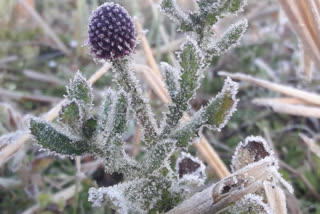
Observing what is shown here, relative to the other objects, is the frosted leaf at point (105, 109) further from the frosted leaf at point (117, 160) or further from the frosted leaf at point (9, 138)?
the frosted leaf at point (9, 138)

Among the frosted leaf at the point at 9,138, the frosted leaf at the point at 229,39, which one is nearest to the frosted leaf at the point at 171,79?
the frosted leaf at the point at 229,39

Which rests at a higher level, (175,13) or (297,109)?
(175,13)

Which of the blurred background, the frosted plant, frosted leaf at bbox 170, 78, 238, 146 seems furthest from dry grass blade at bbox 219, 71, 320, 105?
frosted leaf at bbox 170, 78, 238, 146

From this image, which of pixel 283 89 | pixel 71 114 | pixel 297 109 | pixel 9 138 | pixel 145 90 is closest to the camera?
pixel 71 114

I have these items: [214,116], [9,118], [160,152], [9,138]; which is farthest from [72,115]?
[9,118]

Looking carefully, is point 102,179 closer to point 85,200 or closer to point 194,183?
point 85,200

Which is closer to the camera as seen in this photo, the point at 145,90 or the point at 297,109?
the point at 297,109

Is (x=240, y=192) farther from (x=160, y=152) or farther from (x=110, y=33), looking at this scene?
(x=110, y=33)
